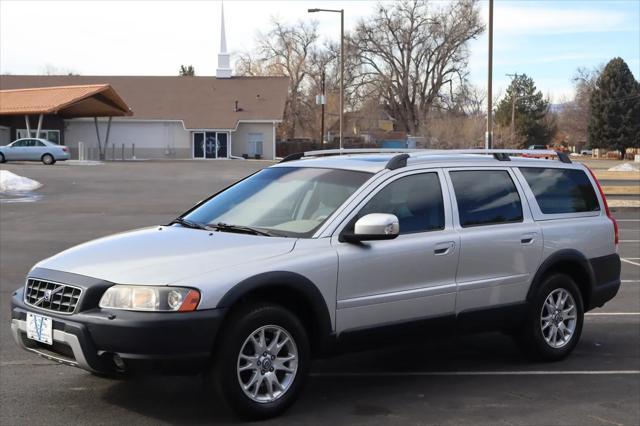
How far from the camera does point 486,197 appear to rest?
21.1ft

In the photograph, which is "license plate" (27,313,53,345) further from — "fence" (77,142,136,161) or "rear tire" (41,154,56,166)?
"fence" (77,142,136,161)

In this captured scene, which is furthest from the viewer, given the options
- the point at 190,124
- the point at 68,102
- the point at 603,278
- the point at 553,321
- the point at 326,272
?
the point at 190,124

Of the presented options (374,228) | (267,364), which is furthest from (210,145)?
(267,364)

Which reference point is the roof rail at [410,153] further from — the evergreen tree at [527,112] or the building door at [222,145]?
the evergreen tree at [527,112]

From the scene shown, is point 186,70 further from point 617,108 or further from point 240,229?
point 240,229

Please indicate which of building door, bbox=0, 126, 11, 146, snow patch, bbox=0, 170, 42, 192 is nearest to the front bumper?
snow patch, bbox=0, 170, 42, 192

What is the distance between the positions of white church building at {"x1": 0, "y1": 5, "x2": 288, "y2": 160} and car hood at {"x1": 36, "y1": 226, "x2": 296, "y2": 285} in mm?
51950

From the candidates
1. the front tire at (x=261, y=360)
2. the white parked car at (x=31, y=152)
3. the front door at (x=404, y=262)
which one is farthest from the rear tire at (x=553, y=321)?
the white parked car at (x=31, y=152)

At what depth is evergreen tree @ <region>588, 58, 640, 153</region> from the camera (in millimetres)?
85812

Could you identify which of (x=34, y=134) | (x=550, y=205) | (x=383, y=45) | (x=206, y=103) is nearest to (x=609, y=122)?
(x=383, y=45)

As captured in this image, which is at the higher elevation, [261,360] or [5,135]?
[5,135]

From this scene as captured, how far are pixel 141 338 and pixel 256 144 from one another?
54309 mm

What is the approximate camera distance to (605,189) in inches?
1040

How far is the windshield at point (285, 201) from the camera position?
5664 millimetres
